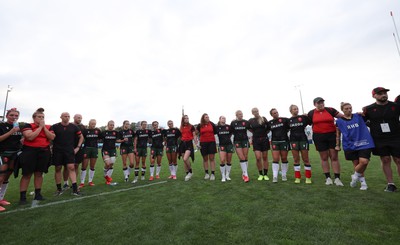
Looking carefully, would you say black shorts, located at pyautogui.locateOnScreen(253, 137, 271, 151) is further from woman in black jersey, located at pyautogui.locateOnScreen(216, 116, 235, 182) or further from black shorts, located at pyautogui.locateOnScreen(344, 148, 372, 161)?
black shorts, located at pyautogui.locateOnScreen(344, 148, 372, 161)

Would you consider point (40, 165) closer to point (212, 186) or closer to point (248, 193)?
point (212, 186)

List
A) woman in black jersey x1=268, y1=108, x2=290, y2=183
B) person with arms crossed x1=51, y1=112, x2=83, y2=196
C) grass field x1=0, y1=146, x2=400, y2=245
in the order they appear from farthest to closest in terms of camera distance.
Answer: woman in black jersey x1=268, y1=108, x2=290, y2=183
person with arms crossed x1=51, y1=112, x2=83, y2=196
grass field x1=0, y1=146, x2=400, y2=245

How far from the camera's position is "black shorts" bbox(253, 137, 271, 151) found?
7.34 meters

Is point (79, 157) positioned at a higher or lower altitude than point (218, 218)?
higher

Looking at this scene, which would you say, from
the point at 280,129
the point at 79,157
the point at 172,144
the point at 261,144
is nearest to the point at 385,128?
the point at 280,129

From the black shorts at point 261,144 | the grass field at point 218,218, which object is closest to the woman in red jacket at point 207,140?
the black shorts at point 261,144

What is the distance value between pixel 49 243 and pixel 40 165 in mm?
3467

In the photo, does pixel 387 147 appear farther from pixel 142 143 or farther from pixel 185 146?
pixel 142 143

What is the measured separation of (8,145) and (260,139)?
7339 mm

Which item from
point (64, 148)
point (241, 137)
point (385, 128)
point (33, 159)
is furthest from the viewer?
point (241, 137)

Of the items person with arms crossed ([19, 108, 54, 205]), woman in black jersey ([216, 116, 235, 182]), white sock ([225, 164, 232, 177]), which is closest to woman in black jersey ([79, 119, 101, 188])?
person with arms crossed ([19, 108, 54, 205])

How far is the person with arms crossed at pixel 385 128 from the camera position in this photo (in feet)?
16.4

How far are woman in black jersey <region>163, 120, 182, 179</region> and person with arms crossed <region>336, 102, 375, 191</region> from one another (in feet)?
18.8

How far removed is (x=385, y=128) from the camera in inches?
199
